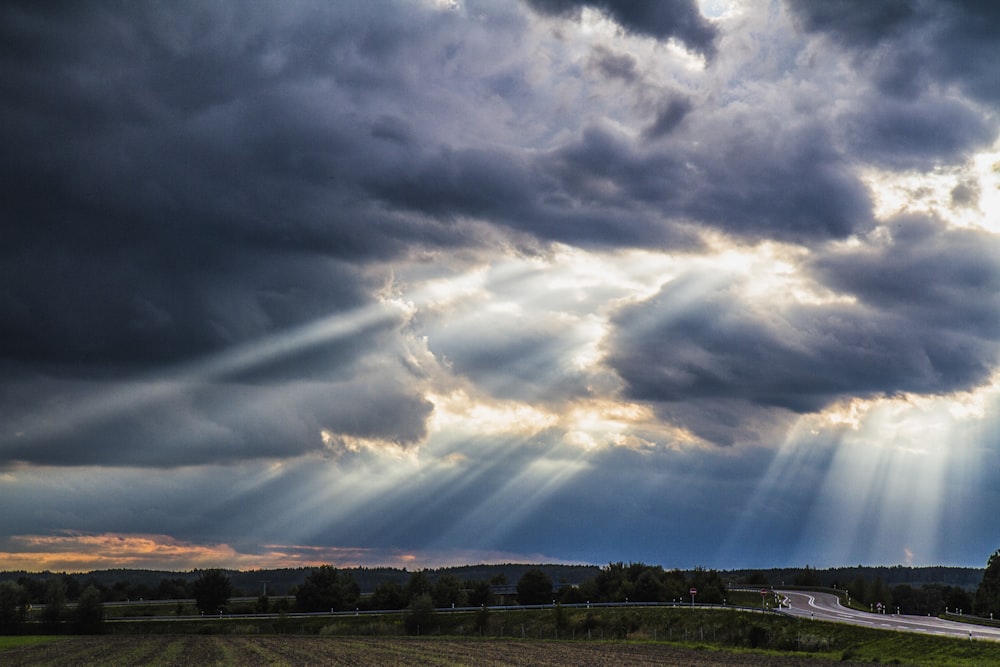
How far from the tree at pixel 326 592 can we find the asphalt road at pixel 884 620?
7969 cm

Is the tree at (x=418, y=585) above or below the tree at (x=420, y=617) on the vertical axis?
above

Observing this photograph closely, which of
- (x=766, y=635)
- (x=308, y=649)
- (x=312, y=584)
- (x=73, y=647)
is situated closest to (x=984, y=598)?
(x=766, y=635)

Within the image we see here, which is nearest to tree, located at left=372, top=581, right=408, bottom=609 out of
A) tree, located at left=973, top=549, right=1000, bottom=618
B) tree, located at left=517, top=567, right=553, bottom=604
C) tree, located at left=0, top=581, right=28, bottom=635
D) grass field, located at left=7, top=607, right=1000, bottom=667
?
grass field, located at left=7, top=607, right=1000, bottom=667

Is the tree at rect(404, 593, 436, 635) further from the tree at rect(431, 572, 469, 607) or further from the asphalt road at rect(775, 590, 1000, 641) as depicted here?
the asphalt road at rect(775, 590, 1000, 641)

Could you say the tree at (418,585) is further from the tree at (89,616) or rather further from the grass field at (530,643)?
the tree at (89,616)

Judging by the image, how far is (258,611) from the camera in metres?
162

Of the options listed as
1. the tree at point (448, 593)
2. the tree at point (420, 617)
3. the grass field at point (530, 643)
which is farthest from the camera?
the tree at point (448, 593)

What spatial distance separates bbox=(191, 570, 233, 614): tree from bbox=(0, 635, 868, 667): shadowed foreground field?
52188 millimetres

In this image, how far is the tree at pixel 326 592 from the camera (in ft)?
532

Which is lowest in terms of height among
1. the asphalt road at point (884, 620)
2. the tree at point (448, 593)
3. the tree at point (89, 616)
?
the tree at point (89, 616)

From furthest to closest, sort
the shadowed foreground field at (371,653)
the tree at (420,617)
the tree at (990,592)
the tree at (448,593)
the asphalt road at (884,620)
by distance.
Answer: the tree at (448,593) → the tree at (420,617) → the tree at (990,592) → the asphalt road at (884,620) → the shadowed foreground field at (371,653)

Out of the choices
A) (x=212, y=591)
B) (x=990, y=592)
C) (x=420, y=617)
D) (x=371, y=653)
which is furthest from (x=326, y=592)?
(x=990, y=592)

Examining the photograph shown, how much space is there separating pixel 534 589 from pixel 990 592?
72827 millimetres

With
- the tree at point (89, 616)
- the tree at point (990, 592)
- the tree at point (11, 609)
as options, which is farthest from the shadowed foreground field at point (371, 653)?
the tree at point (990, 592)
